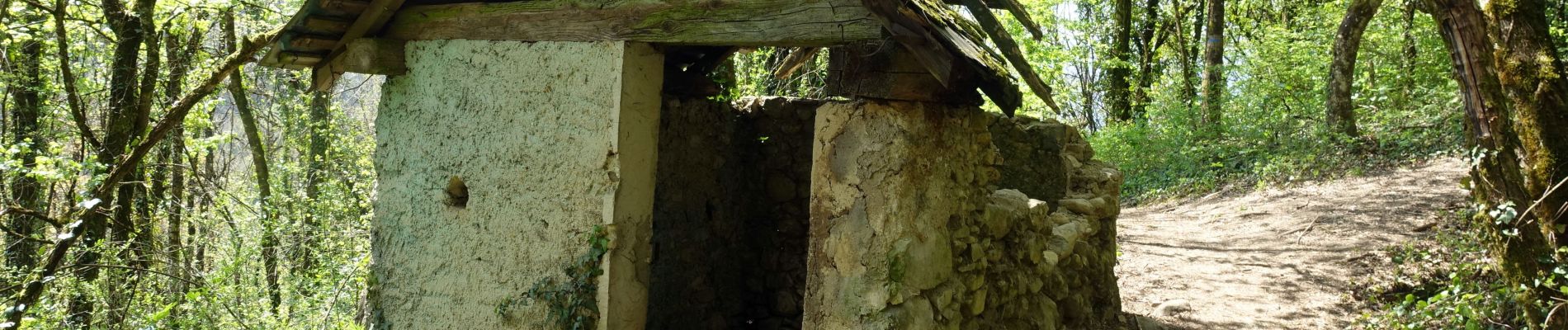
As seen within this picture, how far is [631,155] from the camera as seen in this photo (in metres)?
3.85

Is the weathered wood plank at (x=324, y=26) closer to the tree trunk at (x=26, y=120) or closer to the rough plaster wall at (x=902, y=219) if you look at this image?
the rough plaster wall at (x=902, y=219)

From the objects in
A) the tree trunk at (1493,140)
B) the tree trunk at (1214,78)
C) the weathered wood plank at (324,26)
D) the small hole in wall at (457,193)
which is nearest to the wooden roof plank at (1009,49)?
the small hole in wall at (457,193)

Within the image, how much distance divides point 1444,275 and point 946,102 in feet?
14.9

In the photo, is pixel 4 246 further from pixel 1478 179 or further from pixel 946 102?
pixel 1478 179

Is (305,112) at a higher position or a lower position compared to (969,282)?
higher

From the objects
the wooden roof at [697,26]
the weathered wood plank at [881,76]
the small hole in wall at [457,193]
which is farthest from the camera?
the small hole in wall at [457,193]

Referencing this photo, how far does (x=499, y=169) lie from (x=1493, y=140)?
14.9ft

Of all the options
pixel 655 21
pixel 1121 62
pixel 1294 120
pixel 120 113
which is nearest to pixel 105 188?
pixel 120 113

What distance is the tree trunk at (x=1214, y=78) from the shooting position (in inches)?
531

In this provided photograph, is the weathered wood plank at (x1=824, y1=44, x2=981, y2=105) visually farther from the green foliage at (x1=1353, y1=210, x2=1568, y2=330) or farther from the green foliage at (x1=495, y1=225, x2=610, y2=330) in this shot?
the green foliage at (x1=1353, y1=210, x2=1568, y2=330)

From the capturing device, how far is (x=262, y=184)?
11.9 metres

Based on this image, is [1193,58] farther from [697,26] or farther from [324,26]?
[324,26]

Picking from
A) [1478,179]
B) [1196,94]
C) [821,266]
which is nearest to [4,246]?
[821,266]

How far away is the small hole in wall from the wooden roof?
2.08 ft
